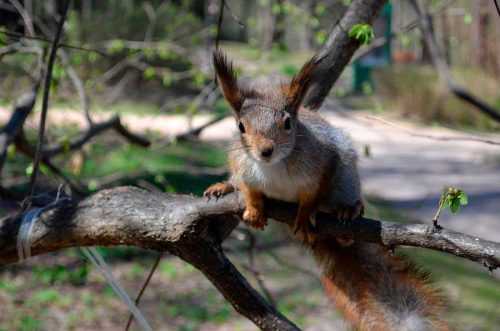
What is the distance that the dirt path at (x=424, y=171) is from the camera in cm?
583

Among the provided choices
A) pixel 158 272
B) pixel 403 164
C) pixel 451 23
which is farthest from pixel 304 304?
pixel 451 23

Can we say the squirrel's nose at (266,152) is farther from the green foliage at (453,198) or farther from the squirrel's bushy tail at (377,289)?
the green foliage at (453,198)

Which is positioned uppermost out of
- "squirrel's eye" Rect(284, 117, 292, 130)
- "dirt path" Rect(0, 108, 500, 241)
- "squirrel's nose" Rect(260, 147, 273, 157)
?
"squirrel's eye" Rect(284, 117, 292, 130)

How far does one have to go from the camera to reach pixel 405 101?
37.6ft

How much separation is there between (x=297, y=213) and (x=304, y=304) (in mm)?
2522

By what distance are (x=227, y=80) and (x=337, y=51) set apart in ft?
1.14

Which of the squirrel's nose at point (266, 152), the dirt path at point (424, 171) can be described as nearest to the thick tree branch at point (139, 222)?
the squirrel's nose at point (266, 152)

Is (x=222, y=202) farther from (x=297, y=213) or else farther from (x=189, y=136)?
(x=189, y=136)

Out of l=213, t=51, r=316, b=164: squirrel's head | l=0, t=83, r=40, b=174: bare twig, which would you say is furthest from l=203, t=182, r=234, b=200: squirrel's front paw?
l=0, t=83, r=40, b=174: bare twig

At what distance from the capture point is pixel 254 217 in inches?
71.3

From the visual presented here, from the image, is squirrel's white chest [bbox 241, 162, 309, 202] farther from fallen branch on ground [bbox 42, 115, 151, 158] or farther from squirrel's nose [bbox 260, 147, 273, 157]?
fallen branch on ground [bbox 42, 115, 151, 158]

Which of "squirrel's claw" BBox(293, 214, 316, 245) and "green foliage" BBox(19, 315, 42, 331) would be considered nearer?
"squirrel's claw" BBox(293, 214, 316, 245)

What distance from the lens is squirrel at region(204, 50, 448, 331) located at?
1.80 metres

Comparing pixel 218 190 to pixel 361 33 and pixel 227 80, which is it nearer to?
pixel 227 80
